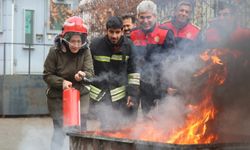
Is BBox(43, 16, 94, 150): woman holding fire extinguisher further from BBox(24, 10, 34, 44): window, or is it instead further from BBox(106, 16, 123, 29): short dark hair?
BBox(24, 10, 34, 44): window

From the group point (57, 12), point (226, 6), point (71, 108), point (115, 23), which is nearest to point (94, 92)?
point (115, 23)

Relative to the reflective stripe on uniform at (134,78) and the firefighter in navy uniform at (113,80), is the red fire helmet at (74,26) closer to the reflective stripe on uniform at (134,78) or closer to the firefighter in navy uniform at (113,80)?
the firefighter in navy uniform at (113,80)

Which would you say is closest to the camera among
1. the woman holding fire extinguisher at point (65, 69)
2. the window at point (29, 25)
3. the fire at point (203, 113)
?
the fire at point (203, 113)

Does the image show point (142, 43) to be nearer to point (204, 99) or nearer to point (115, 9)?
point (204, 99)

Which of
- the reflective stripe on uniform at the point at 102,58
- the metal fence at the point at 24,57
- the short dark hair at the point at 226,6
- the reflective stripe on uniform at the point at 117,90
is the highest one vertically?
the short dark hair at the point at 226,6

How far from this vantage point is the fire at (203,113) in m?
5.61

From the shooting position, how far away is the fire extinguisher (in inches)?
248

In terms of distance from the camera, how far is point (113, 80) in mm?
7453

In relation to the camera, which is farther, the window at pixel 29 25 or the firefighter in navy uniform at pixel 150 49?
the window at pixel 29 25

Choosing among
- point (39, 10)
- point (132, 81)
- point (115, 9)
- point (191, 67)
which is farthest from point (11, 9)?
point (191, 67)

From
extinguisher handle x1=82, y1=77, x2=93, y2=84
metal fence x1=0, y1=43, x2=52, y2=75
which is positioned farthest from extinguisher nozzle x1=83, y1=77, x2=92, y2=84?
metal fence x1=0, y1=43, x2=52, y2=75

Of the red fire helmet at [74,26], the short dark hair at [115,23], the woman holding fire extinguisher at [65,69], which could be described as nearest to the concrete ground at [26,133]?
the woman holding fire extinguisher at [65,69]

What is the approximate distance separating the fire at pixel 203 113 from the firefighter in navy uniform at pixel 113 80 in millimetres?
1369

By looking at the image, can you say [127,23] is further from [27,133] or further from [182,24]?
[27,133]
